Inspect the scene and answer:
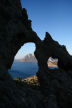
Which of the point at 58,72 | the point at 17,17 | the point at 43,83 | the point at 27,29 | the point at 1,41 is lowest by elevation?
the point at 43,83

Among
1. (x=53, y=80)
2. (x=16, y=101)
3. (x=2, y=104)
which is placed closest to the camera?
(x=2, y=104)

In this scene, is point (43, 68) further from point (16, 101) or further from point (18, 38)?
point (16, 101)

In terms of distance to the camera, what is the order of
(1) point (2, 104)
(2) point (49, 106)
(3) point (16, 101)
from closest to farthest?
(1) point (2, 104), (3) point (16, 101), (2) point (49, 106)

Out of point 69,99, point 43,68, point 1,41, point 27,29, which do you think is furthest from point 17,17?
point 69,99

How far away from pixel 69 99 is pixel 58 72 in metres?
5.47

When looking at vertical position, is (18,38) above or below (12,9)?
below

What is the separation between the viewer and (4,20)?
73.2ft

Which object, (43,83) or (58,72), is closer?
(43,83)

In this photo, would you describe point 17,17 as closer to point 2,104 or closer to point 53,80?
point 53,80

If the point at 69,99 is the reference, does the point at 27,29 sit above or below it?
above

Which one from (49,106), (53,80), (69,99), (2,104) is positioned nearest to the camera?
(2,104)

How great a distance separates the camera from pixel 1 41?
20.3 metres

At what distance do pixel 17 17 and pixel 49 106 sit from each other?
17.1 metres

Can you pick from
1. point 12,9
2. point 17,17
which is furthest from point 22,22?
point 12,9
